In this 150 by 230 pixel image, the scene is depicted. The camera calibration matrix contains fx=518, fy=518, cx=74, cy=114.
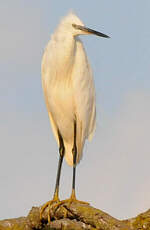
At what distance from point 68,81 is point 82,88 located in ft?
0.78

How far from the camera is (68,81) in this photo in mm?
7293

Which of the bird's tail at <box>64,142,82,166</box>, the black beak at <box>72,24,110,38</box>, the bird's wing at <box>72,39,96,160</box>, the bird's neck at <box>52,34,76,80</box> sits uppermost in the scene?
the black beak at <box>72,24,110,38</box>

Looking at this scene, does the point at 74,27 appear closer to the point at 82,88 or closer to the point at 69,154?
the point at 82,88

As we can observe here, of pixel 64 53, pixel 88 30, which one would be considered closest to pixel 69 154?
pixel 64 53

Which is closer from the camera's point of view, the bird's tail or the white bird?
the white bird

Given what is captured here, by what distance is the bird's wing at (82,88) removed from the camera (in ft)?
23.6

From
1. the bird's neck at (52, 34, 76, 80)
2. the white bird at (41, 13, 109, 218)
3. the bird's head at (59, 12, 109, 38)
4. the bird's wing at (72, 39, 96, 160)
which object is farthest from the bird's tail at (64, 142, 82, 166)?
the bird's head at (59, 12, 109, 38)

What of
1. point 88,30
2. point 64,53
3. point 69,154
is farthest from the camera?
point 69,154

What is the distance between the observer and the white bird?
23.5 ft

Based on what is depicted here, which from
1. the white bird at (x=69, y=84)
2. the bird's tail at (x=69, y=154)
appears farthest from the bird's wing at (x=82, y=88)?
the bird's tail at (x=69, y=154)

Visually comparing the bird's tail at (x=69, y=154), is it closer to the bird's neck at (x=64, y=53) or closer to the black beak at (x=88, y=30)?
the bird's neck at (x=64, y=53)

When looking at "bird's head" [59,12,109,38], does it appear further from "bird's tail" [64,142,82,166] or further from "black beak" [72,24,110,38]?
"bird's tail" [64,142,82,166]

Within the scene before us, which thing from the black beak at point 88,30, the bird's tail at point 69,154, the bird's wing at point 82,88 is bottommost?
the bird's tail at point 69,154

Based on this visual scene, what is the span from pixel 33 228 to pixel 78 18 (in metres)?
2.99
